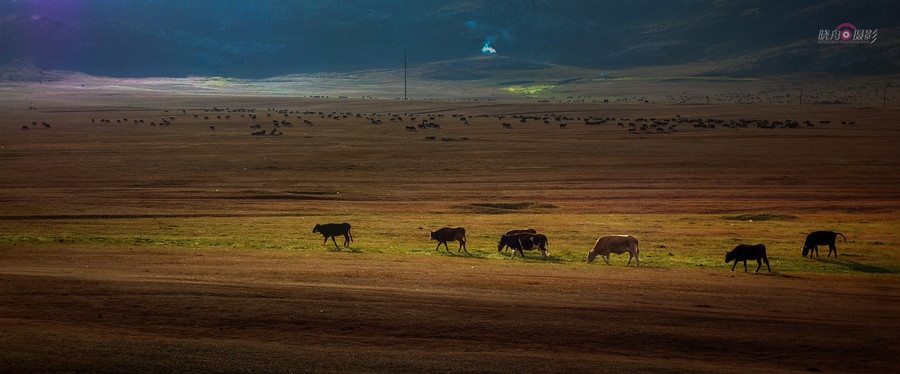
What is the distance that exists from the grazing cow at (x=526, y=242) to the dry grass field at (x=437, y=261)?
1.86ft

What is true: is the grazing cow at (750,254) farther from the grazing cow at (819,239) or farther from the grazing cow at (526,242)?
the grazing cow at (526,242)

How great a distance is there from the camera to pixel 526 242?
87.5 feet

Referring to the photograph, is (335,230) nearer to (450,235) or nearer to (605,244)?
(450,235)

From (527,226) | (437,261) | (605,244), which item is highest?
(605,244)

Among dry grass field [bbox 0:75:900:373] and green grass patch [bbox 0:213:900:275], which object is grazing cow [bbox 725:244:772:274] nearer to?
dry grass field [bbox 0:75:900:373]

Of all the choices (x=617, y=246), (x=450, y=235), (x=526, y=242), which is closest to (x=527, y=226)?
(x=450, y=235)

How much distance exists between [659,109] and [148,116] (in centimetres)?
7291

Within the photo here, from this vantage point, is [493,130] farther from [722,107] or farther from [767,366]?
[767,366]

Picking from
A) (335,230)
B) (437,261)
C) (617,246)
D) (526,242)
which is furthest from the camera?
(335,230)

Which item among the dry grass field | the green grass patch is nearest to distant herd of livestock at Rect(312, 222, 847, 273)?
the green grass patch

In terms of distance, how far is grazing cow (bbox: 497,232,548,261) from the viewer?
86.7 feet

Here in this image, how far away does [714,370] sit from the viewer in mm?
14508

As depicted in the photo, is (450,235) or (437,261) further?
(450,235)

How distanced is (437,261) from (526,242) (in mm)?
3065
